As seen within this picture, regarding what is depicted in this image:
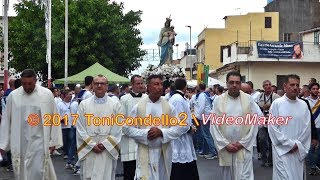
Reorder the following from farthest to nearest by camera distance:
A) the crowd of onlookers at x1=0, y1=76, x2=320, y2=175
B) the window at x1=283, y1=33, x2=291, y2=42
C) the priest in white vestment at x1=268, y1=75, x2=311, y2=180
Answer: the window at x1=283, y1=33, x2=291, y2=42 < the crowd of onlookers at x1=0, y1=76, x2=320, y2=175 < the priest in white vestment at x1=268, y1=75, x2=311, y2=180

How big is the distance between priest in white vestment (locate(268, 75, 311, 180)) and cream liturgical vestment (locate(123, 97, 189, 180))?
170 centimetres

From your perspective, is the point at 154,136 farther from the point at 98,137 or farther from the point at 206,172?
the point at 206,172

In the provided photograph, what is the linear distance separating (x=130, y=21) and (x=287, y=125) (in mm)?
30208

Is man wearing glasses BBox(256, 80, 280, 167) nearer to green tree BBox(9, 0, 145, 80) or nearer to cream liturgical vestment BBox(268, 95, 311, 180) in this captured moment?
cream liturgical vestment BBox(268, 95, 311, 180)

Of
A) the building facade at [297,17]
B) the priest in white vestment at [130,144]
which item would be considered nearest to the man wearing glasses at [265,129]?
the priest in white vestment at [130,144]

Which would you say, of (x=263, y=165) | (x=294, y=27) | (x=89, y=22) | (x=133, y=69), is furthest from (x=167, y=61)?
(x=294, y=27)

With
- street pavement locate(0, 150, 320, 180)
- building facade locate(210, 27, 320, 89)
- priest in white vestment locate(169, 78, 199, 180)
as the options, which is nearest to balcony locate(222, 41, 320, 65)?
building facade locate(210, 27, 320, 89)

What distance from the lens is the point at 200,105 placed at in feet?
45.2

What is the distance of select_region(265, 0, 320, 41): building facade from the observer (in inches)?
1768

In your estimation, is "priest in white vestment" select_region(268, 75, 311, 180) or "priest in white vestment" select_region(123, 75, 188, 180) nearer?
"priest in white vestment" select_region(123, 75, 188, 180)

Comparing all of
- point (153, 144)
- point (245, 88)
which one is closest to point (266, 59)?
point (245, 88)

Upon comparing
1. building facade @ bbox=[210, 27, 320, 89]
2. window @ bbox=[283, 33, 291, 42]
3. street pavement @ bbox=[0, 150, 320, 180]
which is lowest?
street pavement @ bbox=[0, 150, 320, 180]

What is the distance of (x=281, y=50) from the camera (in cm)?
3325

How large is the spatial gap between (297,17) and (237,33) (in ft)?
18.9
